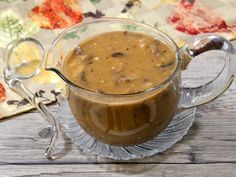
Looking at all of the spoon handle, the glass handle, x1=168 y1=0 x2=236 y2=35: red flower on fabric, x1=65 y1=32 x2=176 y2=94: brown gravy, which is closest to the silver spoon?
the spoon handle

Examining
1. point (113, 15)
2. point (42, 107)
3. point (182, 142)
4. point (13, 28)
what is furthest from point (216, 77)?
point (13, 28)

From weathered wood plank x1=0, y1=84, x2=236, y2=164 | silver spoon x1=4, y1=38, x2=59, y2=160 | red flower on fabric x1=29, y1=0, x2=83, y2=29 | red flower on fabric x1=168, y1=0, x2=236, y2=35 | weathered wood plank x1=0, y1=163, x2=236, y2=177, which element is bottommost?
weathered wood plank x1=0, y1=163, x2=236, y2=177

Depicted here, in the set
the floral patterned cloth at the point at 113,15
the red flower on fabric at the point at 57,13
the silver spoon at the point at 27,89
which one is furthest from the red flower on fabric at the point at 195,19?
the silver spoon at the point at 27,89

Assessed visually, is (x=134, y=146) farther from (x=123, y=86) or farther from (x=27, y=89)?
(x=27, y=89)

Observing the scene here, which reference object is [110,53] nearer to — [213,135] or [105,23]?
[105,23]

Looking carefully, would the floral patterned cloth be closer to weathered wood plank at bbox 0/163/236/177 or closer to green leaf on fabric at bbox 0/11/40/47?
green leaf on fabric at bbox 0/11/40/47

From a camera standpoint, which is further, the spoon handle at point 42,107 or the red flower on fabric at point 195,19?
the red flower on fabric at point 195,19

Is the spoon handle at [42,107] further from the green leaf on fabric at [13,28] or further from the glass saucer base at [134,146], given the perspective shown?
the green leaf on fabric at [13,28]
